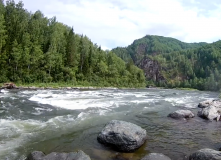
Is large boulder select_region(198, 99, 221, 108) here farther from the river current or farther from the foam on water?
the foam on water

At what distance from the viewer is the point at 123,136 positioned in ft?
34.1

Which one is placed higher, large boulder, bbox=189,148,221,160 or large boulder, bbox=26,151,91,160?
large boulder, bbox=189,148,221,160

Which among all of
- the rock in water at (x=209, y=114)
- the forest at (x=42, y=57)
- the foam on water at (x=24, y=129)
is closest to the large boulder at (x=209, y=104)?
the rock in water at (x=209, y=114)

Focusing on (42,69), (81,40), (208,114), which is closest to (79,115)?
(208,114)

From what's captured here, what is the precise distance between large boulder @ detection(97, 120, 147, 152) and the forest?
44.9 meters

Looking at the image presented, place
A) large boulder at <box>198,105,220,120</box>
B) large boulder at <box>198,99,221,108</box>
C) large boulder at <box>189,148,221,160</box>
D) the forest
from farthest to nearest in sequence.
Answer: the forest < large boulder at <box>198,99,221,108</box> < large boulder at <box>198,105,220,120</box> < large boulder at <box>189,148,221,160</box>

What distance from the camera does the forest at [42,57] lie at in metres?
52.4

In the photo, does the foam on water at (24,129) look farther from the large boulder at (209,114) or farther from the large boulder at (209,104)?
the large boulder at (209,104)

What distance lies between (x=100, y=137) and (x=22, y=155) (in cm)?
417

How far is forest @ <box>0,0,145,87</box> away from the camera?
172ft

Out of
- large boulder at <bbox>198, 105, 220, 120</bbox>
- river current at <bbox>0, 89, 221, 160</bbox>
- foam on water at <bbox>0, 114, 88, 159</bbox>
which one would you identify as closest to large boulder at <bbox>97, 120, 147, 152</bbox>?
river current at <bbox>0, 89, 221, 160</bbox>

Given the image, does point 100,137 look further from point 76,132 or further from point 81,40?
point 81,40

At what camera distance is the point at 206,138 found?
12.8 m

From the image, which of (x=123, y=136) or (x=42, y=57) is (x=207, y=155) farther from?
(x=42, y=57)
